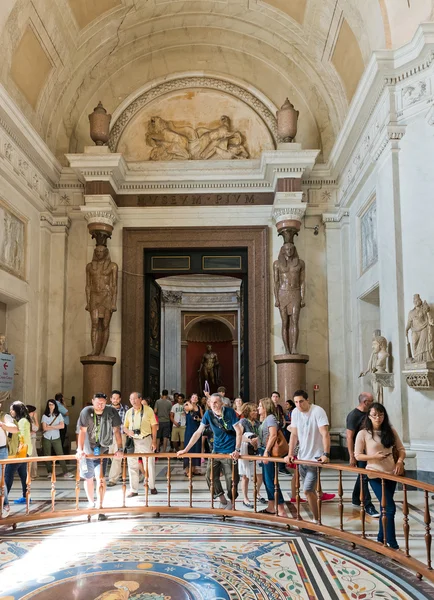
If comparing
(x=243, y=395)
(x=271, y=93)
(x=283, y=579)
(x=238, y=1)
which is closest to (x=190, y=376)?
(x=243, y=395)

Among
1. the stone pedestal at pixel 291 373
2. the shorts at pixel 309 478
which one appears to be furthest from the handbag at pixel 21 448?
the stone pedestal at pixel 291 373

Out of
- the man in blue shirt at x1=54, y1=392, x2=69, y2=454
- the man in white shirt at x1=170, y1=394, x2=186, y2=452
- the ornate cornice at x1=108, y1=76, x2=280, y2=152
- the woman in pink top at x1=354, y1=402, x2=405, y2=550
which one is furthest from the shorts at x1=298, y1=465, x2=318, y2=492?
the ornate cornice at x1=108, y1=76, x2=280, y2=152

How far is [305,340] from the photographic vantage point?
13250 mm

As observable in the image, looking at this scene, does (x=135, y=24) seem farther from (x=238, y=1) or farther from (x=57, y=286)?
(x=57, y=286)

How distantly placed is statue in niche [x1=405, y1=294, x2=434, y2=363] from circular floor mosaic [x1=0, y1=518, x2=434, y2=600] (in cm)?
371

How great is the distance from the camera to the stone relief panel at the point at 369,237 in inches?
435

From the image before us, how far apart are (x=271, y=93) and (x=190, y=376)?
Result: 1354cm

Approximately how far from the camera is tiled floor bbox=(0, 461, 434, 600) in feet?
14.3

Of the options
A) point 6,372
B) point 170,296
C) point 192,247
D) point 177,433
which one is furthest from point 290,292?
point 170,296

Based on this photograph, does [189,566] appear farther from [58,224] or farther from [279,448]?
[58,224]

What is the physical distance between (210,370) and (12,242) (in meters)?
13.9

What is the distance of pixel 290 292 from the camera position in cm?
1256

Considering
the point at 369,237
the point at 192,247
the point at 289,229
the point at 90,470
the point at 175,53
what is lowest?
the point at 90,470

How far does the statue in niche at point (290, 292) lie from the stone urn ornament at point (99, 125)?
179 inches
